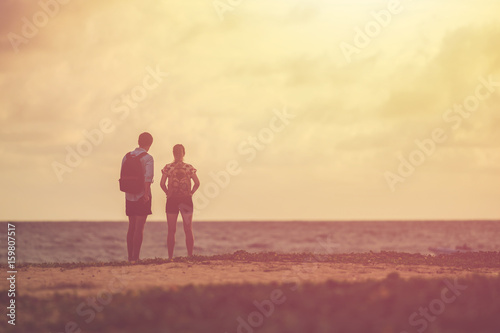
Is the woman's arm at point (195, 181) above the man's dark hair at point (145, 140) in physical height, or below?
below

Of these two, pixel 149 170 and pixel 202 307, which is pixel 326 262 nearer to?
pixel 149 170

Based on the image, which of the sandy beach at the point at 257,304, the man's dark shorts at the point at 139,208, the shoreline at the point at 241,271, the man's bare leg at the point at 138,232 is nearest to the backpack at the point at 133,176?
the man's dark shorts at the point at 139,208

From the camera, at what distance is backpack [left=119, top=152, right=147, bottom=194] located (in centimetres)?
1320

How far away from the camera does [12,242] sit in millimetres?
13430

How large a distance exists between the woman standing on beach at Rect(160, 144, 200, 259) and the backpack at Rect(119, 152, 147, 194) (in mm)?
748

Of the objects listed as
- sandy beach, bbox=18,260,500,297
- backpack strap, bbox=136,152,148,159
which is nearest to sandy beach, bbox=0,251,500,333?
sandy beach, bbox=18,260,500,297

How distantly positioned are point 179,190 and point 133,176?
1.03 m

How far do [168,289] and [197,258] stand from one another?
4.37 m

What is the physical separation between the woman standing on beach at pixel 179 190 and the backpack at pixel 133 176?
748 mm

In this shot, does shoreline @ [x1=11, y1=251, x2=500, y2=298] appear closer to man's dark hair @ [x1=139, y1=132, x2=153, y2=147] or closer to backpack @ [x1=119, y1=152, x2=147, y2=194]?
backpack @ [x1=119, y1=152, x2=147, y2=194]

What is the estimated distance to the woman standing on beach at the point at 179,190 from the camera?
13.7 m

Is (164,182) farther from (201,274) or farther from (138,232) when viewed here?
(201,274)

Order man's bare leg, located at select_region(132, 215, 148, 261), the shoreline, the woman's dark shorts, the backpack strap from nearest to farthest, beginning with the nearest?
the shoreline < man's bare leg, located at select_region(132, 215, 148, 261) < the backpack strap < the woman's dark shorts

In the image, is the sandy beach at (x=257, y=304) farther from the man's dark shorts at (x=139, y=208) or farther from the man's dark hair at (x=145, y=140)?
the man's dark hair at (x=145, y=140)
